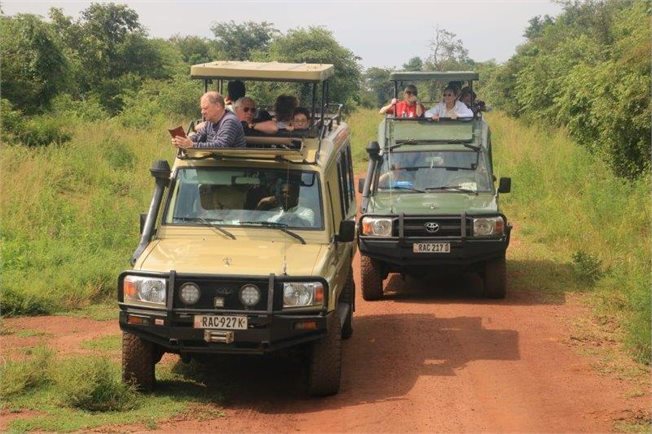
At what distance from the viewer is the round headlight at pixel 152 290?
686 centimetres

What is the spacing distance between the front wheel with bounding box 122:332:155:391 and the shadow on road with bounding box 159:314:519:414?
0.29 m

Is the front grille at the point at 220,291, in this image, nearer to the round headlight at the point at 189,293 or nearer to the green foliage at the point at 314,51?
the round headlight at the point at 189,293

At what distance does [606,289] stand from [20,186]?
7843 mm

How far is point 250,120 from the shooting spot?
883 cm

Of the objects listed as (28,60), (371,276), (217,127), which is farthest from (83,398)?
(28,60)

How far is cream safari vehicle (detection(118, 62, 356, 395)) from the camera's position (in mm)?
6785

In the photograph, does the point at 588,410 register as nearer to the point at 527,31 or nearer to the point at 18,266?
the point at 18,266

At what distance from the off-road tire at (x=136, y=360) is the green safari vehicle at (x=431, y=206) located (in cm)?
397

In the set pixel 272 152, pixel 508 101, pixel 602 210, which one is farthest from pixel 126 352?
pixel 508 101

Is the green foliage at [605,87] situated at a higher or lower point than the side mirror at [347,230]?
higher

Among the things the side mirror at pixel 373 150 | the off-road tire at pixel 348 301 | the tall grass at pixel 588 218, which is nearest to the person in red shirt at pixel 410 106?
the side mirror at pixel 373 150

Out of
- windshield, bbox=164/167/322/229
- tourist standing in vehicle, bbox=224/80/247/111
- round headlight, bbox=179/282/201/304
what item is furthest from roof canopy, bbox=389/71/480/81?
round headlight, bbox=179/282/201/304

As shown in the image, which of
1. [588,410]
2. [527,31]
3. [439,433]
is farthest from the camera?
[527,31]

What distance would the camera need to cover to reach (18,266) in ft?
36.1
